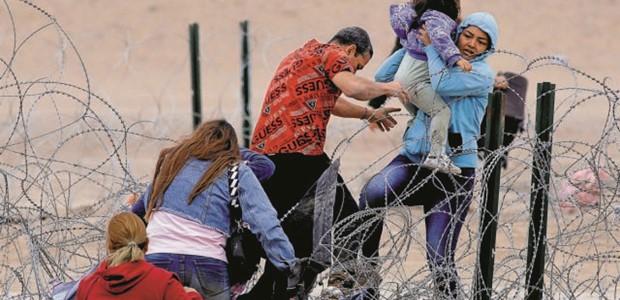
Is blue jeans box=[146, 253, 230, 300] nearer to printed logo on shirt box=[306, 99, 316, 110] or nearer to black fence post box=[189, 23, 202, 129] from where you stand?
printed logo on shirt box=[306, 99, 316, 110]

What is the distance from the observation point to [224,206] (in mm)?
5078

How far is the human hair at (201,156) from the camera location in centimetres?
505

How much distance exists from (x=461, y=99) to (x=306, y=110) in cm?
81

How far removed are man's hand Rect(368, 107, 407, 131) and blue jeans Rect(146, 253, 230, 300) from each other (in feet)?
3.67

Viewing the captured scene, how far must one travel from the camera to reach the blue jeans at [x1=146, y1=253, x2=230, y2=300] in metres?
4.98

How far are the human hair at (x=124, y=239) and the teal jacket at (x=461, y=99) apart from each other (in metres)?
1.71

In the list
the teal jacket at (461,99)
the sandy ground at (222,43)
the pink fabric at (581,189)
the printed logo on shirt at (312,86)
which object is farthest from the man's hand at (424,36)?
the sandy ground at (222,43)

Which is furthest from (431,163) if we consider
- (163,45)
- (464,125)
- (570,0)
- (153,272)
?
(570,0)

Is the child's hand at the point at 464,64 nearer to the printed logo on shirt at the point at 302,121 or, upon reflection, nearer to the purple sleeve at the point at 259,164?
the printed logo on shirt at the point at 302,121

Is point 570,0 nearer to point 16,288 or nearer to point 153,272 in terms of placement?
point 16,288

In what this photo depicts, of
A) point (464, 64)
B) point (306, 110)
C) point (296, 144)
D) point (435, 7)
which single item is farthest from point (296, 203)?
point (435, 7)

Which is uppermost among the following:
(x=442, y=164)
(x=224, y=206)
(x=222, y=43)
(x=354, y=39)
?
(x=222, y=43)

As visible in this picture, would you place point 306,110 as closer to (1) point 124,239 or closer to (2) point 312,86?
(2) point 312,86

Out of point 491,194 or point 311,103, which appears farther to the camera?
point 311,103
